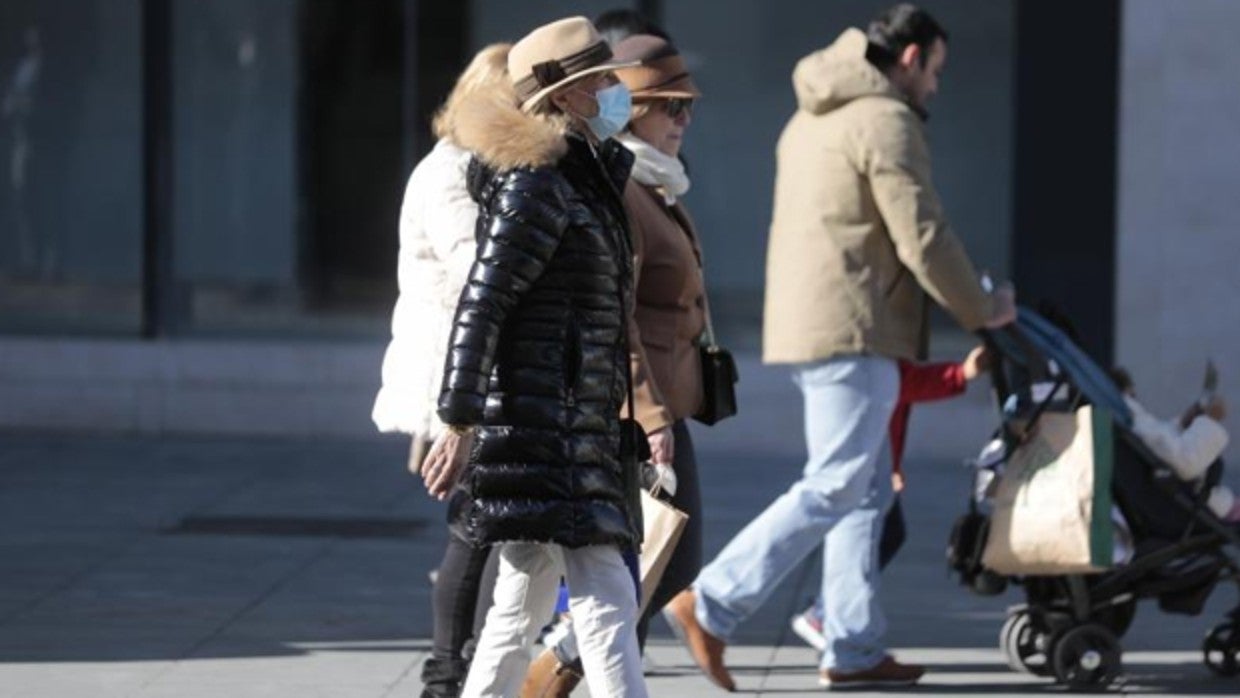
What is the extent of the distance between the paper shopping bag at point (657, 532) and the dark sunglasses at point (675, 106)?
101 cm

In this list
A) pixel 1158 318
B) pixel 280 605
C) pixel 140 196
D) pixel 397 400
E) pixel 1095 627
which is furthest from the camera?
pixel 140 196

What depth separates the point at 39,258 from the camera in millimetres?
13320

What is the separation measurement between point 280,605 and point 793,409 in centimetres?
407

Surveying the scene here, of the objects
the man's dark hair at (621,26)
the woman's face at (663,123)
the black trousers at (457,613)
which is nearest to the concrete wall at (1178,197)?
the man's dark hair at (621,26)

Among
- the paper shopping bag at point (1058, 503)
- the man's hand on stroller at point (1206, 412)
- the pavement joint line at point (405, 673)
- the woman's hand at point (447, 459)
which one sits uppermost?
the woman's hand at point (447, 459)

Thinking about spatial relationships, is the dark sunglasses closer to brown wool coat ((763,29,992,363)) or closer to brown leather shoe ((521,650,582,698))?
brown wool coat ((763,29,992,363))

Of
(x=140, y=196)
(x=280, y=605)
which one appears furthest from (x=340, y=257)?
(x=280, y=605)

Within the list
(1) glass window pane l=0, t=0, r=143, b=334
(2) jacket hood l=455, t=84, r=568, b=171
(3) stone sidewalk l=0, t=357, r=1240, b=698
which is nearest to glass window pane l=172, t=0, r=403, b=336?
(1) glass window pane l=0, t=0, r=143, b=334

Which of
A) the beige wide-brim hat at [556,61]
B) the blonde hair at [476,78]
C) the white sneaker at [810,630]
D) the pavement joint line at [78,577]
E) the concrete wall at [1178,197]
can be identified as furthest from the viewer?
the concrete wall at [1178,197]

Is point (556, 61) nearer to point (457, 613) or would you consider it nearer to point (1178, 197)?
point (457, 613)

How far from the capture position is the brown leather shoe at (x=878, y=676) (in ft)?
25.3

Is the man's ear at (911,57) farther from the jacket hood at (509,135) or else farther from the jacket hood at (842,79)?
the jacket hood at (509,135)

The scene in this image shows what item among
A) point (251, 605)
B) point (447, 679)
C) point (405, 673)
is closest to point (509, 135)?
point (447, 679)

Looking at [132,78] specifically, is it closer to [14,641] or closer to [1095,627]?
[14,641]
